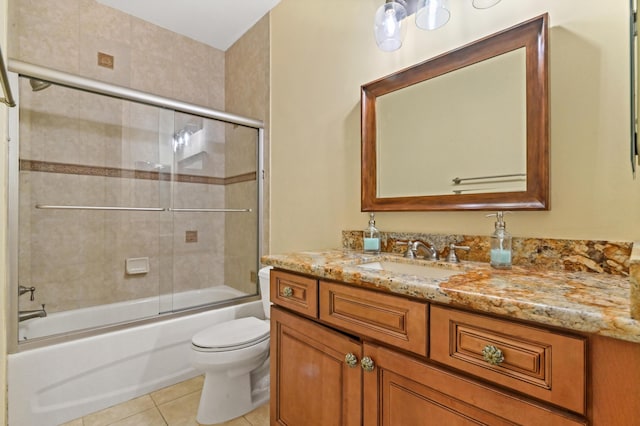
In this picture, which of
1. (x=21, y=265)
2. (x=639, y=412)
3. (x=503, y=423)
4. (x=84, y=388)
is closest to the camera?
(x=639, y=412)

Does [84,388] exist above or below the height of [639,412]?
below

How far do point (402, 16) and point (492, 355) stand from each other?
1359mm

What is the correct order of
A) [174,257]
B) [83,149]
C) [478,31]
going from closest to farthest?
[478,31]
[83,149]
[174,257]

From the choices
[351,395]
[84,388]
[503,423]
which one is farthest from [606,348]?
[84,388]

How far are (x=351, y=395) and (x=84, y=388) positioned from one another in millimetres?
1619

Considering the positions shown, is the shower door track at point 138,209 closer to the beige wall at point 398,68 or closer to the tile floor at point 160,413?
the beige wall at point 398,68

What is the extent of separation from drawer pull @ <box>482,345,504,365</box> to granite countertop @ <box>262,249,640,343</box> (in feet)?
0.27

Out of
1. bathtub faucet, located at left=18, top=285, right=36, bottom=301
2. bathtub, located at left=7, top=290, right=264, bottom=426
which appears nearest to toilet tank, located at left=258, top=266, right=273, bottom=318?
bathtub, located at left=7, top=290, right=264, bottom=426

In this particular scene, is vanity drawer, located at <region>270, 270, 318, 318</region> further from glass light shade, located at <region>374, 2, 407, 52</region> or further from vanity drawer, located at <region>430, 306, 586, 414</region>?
glass light shade, located at <region>374, 2, 407, 52</region>

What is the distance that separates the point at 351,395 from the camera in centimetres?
96

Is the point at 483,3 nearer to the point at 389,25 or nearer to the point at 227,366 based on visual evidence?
the point at 389,25

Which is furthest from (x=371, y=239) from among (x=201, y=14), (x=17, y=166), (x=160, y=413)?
(x=201, y=14)

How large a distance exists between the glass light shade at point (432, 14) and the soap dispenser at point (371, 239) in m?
0.86

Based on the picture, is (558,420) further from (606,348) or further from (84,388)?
(84,388)
